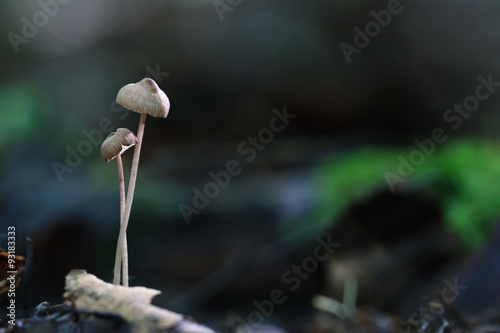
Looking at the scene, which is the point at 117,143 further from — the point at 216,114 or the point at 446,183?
the point at 216,114

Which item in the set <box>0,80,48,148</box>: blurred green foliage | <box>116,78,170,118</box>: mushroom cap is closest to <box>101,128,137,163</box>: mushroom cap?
<box>116,78,170,118</box>: mushroom cap

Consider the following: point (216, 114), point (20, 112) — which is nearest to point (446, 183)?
point (216, 114)

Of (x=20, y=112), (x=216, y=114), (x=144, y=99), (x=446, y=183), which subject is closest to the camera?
(x=144, y=99)

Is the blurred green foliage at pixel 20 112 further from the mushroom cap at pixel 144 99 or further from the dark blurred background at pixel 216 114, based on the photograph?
the mushroom cap at pixel 144 99

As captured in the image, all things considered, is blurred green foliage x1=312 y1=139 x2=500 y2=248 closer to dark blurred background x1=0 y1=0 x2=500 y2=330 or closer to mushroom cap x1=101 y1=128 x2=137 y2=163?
dark blurred background x1=0 y1=0 x2=500 y2=330

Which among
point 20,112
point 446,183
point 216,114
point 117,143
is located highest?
point 20,112

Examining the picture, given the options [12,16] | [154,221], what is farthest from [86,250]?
[12,16]
